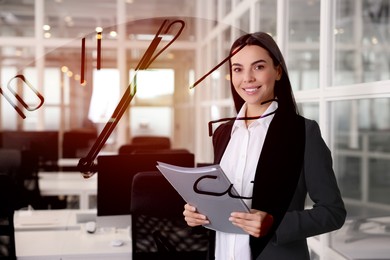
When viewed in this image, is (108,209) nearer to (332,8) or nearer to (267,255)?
(267,255)

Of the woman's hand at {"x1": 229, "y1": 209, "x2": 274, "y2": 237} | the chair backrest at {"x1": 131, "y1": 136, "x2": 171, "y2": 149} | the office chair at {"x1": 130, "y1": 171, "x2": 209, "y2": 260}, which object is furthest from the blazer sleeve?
the chair backrest at {"x1": 131, "y1": 136, "x2": 171, "y2": 149}

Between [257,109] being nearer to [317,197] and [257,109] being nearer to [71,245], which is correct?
[317,197]

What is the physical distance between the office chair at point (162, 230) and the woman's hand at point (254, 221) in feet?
1.37

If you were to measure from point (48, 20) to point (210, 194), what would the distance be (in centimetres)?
582

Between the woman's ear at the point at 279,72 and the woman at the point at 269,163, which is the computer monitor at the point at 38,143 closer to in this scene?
the woman at the point at 269,163

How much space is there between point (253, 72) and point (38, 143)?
135 inches

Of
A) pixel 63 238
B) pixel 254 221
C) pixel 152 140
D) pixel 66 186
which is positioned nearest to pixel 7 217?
pixel 63 238

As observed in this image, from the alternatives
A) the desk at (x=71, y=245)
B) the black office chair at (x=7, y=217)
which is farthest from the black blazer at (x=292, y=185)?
the desk at (x=71, y=245)

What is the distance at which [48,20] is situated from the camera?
6.16 metres

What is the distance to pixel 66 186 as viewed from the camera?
12.4ft

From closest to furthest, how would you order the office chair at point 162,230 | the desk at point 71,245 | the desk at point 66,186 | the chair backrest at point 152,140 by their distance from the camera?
the office chair at point 162,230 < the desk at point 71,245 < the desk at point 66,186 < the chair backrest at point 152,140

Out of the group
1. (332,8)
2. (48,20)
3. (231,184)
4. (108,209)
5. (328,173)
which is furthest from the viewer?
(48,20)

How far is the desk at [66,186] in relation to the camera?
3.68 m

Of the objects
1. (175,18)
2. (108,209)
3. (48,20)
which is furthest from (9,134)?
(175,18)
